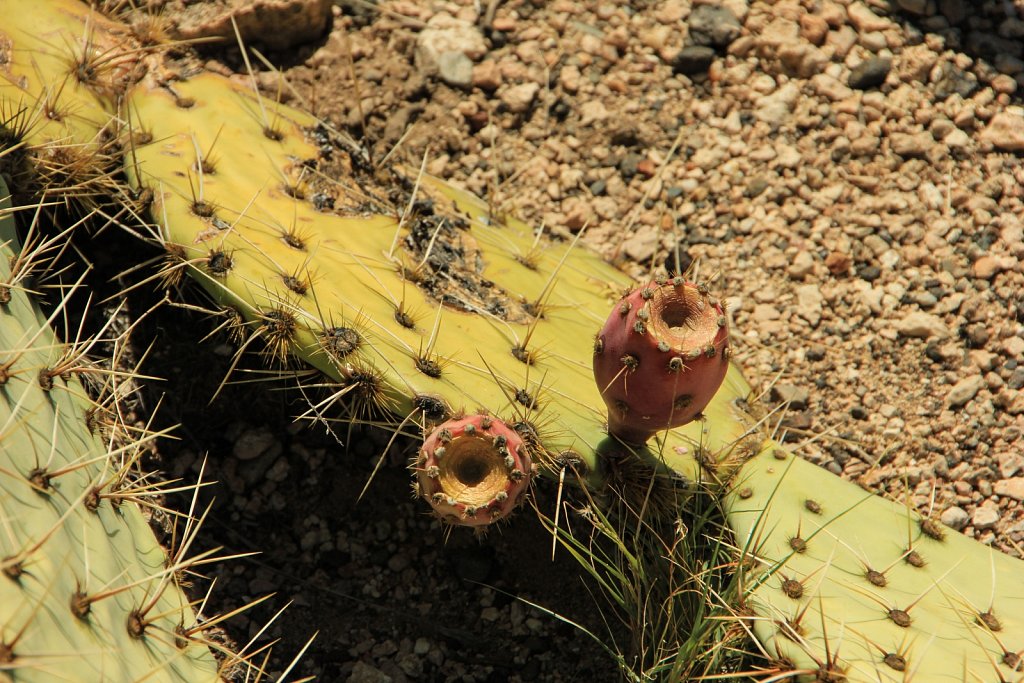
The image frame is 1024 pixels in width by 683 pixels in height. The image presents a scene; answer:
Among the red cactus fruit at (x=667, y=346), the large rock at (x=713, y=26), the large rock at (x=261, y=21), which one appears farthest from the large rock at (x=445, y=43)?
the red cactus fruit at (x=667, y=346)

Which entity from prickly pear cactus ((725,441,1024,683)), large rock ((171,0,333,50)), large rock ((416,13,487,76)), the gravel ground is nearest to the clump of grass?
prickly pear cactus ((725,441,1024,683))

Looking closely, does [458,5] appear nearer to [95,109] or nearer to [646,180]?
[646,180]

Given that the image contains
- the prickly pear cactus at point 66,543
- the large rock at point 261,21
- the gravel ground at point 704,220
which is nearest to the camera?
the prickly pear cactus at point 66,543

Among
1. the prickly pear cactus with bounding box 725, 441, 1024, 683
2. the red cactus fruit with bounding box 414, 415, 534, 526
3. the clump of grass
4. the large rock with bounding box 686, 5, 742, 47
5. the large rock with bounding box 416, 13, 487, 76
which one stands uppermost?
the large rock with bounding box 686, 5, 742, 47

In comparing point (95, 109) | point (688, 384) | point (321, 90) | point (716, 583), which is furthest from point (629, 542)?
point (321, 90)

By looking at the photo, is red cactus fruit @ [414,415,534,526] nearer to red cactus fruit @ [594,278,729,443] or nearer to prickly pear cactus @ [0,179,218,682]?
red cactus fruit @ [594,278,729,443]

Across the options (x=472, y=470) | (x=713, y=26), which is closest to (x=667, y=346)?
(x=472, y=470)

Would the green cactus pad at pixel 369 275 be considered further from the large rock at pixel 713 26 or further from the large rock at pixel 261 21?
the large rock at pixel 713 26
